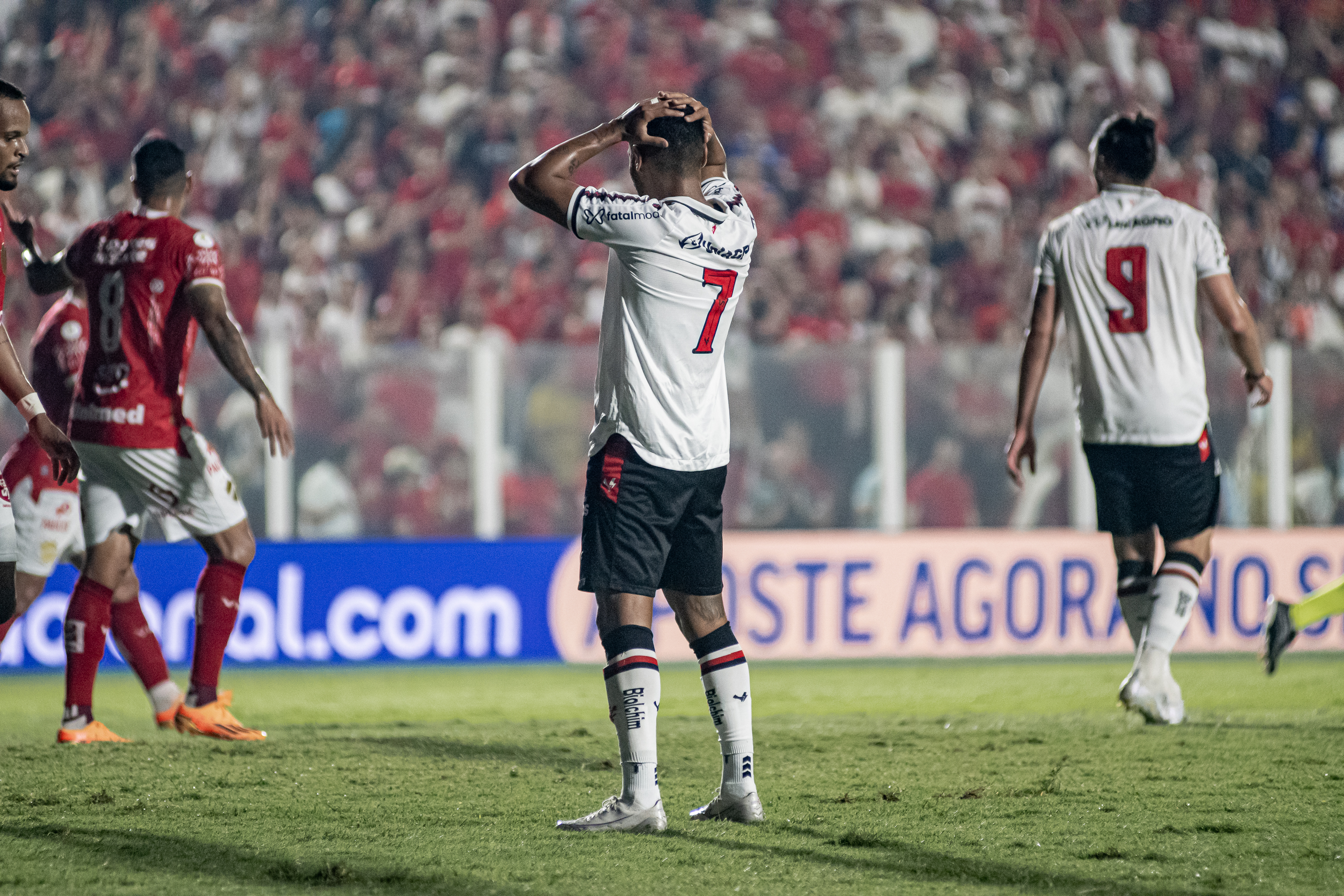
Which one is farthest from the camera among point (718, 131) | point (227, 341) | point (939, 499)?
point (718, 131)

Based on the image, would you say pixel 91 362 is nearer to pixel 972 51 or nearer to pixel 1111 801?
pixel 1111 801

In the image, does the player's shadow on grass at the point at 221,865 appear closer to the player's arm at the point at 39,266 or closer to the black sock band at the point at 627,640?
the black sock band at the point at 627,640

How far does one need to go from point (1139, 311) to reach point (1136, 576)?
988mm

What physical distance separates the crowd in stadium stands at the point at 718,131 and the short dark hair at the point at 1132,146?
5693mm

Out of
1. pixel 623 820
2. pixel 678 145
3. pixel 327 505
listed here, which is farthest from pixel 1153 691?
pixel 327 505

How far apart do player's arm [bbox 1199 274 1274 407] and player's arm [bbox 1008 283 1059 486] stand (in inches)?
A: 21.4

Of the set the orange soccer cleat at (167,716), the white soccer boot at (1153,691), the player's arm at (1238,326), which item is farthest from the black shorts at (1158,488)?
the orange soccer cleat at (167,716)

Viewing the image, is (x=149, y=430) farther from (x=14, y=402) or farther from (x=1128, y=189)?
(x=1128, y=189)

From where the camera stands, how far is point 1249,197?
13.2 m

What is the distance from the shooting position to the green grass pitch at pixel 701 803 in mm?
3186

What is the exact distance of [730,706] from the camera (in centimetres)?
382

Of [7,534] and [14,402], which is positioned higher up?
[14,402]

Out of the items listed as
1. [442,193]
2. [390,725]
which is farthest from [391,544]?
[442,193]

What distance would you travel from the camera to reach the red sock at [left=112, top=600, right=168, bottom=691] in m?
5.70
